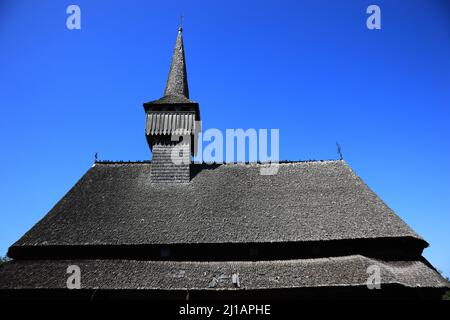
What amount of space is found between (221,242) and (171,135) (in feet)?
33.3

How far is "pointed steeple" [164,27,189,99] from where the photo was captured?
28641 millimetres

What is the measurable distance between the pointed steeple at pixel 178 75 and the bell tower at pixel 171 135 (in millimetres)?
1188

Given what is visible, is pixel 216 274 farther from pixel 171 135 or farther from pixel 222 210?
pixel 171 135

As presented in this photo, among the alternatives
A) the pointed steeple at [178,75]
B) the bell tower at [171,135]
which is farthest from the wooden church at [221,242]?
the pointed steeple at [178,75]

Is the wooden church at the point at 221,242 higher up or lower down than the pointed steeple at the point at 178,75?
lower down

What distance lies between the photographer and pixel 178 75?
29375 millimetres

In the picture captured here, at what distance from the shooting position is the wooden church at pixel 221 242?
16969 millimetres

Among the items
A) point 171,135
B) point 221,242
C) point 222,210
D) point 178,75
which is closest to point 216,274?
point 221,242

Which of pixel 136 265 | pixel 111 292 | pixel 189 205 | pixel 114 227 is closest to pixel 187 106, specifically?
pixel 189 205

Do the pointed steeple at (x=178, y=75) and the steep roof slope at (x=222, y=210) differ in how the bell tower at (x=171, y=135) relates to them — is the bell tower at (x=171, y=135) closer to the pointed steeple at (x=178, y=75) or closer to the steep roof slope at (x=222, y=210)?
the steep roof slope at (x=222, y=210)

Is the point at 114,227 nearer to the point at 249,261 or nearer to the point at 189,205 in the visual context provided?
the point at 189,205

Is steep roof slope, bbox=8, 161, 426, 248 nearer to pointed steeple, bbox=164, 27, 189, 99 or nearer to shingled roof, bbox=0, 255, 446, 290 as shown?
shingled roof, bbox=0, 255, 446, 290

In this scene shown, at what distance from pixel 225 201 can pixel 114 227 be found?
6832 mm

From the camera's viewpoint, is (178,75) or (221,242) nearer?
(221,242)
